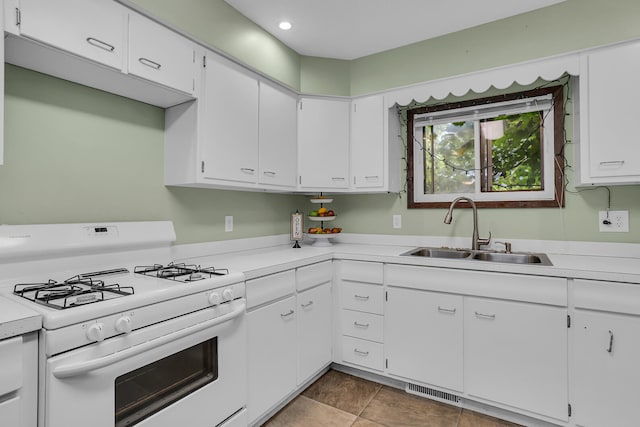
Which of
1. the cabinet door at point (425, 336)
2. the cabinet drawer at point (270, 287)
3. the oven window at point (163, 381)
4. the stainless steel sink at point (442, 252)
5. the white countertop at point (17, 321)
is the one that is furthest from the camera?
the stainless steel sink at point (442, 252)

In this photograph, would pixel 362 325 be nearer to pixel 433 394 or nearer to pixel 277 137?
pixel 433 394

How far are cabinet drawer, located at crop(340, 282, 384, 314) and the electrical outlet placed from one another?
1436 mm

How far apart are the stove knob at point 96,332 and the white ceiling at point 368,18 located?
1.98 metres

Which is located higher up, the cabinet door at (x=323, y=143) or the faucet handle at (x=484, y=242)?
the cabinet door at (x=323, y=143)

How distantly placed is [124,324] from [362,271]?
1.53m

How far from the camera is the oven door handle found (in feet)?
3.30

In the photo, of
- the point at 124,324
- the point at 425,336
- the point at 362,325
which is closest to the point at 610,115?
the point at 425,336

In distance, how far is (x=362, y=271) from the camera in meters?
2.36

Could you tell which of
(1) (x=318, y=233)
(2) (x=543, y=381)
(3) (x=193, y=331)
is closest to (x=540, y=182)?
(2) (x=543, y=381)

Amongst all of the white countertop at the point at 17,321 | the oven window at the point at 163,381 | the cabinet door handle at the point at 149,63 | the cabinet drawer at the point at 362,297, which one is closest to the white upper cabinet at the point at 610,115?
the cabinet drawer at the point at 362,297

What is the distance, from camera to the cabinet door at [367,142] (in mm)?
2699

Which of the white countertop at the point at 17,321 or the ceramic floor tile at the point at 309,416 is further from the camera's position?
the ceramic floor tile at the point at 309,416

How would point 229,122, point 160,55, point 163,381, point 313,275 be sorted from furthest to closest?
point 313,275 → point 229,122 → point 160,55 → point 163,381

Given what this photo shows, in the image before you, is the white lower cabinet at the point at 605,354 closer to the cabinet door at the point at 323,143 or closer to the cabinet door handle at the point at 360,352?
the cabinet door handle at the point at 360,352
